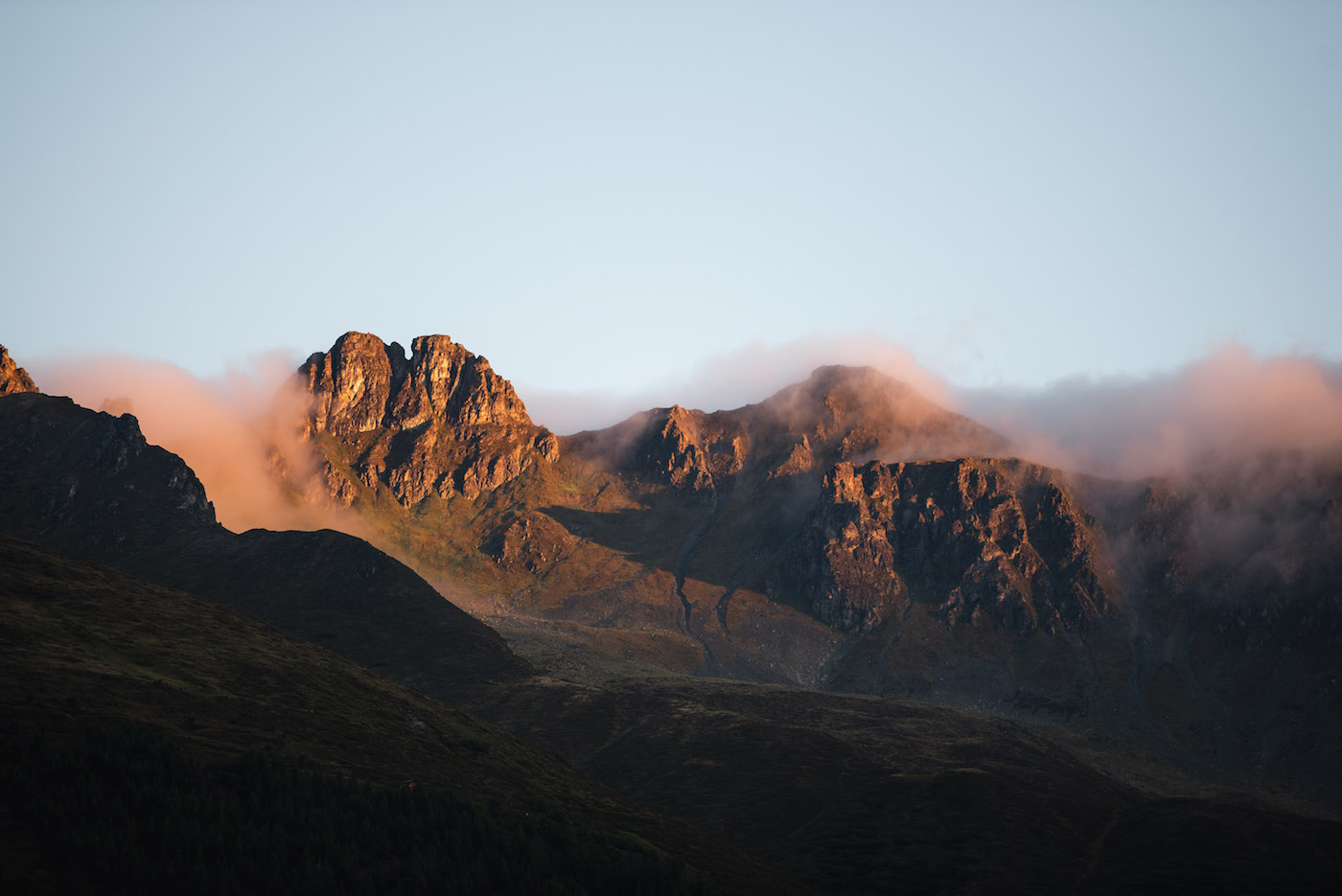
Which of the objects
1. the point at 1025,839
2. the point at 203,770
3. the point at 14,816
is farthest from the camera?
the point at 1025,839

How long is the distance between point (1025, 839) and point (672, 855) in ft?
307

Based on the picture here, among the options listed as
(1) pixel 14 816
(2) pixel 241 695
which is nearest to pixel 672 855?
(2) pixel 241 695

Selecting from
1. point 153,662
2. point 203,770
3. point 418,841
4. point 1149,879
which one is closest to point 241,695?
Answer: point 153,662

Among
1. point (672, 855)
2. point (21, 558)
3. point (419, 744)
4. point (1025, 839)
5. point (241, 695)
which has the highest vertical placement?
point (21, 558)

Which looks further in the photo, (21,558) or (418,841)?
(21,558)

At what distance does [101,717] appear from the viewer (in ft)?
335

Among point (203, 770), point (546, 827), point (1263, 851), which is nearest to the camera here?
point (203, 770)

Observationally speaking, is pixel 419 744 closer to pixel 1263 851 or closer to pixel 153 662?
pixel 153 662

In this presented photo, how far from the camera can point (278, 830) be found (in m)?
92.0

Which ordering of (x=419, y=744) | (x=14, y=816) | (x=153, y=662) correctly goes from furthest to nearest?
1. (x=419, y=744)
2. (x=153, y=662)
3. (x=14, y=816)

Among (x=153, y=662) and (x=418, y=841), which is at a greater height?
(x=153, y=662)

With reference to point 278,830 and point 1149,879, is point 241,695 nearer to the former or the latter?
point 278,830

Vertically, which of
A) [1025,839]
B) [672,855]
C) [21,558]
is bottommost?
[1025,839]

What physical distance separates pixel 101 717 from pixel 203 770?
44.7 ft
